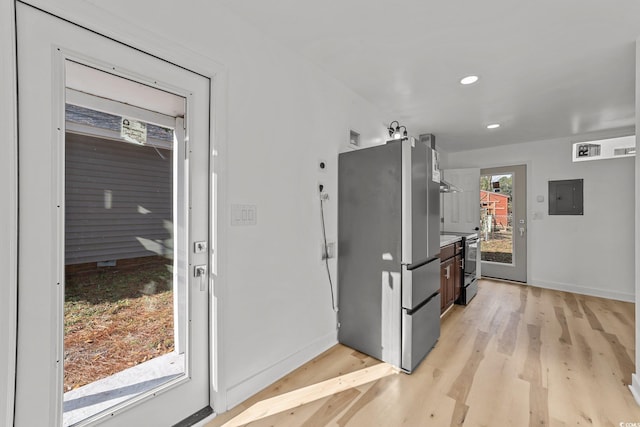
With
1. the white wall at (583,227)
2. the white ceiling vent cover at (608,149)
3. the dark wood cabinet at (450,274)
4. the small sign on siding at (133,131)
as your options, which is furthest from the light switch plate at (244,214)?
the white wall at (583,227)

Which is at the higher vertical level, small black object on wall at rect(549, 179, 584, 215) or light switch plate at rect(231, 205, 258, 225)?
small black object on wall at rect(549, 179, 584, 215)

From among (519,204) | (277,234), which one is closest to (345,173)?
(277,234)

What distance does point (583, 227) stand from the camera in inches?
165

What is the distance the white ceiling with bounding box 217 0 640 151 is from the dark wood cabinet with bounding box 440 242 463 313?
168 cm

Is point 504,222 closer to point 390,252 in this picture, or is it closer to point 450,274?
point 450,274

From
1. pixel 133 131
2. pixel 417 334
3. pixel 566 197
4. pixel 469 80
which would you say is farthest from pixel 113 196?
pixel 566 197

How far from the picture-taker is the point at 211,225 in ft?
5.34

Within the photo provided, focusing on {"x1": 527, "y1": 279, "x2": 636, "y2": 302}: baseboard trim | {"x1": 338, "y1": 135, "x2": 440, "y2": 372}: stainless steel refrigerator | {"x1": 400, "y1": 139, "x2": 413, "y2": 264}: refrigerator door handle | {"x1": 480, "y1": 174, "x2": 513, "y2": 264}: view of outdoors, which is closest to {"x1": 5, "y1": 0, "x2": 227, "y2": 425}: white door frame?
{"x1": 338, "y1": 135, "x2": 440, "y2": 372}: stainless steel refrigerator

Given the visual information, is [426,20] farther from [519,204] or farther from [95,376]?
[519,204]

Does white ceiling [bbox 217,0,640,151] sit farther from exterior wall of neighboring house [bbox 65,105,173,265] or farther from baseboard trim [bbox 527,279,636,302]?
baseboard trim [bbox 527,279,636,302]

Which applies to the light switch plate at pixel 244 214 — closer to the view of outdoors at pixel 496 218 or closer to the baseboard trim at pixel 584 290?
the view of outdoors at pixel 496 218

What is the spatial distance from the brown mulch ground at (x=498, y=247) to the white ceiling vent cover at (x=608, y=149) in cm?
284

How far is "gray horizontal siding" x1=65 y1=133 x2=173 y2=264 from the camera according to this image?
4.00 feet

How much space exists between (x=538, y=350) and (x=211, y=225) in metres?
2.97
